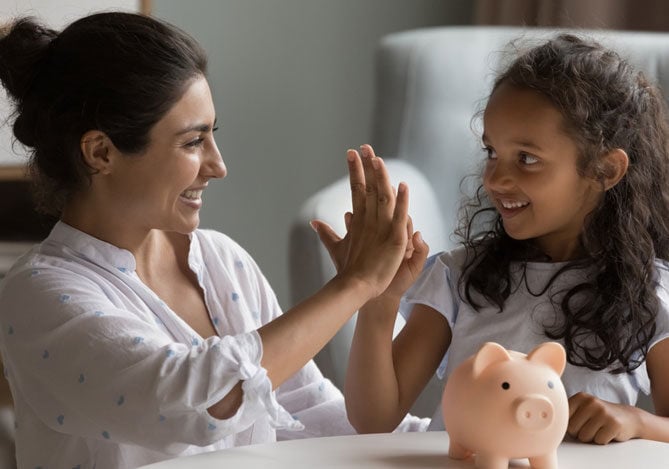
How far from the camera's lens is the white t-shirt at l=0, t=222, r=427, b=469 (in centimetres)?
115

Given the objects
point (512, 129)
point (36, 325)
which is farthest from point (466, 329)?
point (36, 325)

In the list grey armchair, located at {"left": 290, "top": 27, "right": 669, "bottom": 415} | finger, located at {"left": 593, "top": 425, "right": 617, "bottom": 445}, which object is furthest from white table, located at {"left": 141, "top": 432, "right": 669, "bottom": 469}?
grey armchair, located at {"left": 290, "top": 27, "right": 669, "bottom": 415}

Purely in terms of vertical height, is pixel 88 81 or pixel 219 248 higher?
pixel 88 81

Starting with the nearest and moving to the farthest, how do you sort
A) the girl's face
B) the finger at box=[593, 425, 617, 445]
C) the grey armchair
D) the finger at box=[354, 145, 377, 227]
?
the finger at box=[593, 425, 617, 445] < the finger at box=[354, 145, 377, 227] < the girl's face < the grey armchair

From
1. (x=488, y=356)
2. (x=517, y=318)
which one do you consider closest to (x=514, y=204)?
(x=517, y=318)

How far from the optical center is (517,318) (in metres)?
1.41

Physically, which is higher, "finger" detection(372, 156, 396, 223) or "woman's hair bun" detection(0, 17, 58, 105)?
"woman's hair bun" detection(0, 17, 58, 105)

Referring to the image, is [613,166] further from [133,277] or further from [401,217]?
[133,277]

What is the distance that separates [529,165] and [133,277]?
0.48 m

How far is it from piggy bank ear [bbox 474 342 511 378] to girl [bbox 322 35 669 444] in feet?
1.03

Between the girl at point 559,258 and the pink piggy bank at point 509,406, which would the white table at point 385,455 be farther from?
the girl at point 559,258

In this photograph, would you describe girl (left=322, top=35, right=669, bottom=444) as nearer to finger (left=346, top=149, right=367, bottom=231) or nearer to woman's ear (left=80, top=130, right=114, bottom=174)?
finger (left=346, top=149, right=367, bottom=231)

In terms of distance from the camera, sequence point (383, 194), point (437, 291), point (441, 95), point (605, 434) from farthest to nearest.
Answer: point (441, 95) → point (437, 291) → point (383, 194) → point (605, 434)

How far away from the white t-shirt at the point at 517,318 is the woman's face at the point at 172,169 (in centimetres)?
31
